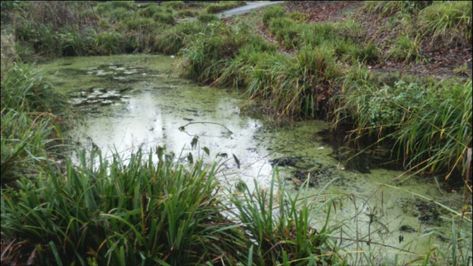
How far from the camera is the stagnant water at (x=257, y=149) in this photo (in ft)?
9.68

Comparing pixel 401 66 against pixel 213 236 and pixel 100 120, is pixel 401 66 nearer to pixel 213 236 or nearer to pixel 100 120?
pixel 100 120

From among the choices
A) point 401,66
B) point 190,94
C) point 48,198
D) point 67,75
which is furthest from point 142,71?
point 48,198

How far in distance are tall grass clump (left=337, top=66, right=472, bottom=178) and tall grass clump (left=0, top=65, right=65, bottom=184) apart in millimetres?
2709

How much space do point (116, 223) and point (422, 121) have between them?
2.83 m

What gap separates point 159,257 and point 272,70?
3.86 m

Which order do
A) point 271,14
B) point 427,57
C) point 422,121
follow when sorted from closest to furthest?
1. point 422,121
2. point 427,57
3. point 271,14

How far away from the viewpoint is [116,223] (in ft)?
7.73

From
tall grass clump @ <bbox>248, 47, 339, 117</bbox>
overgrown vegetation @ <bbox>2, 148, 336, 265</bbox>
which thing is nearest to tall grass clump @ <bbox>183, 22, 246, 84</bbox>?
tall grass clump @ <bbox>248, 47, 339, 117</bbox>

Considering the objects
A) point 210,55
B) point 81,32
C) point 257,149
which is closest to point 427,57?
point 210,55

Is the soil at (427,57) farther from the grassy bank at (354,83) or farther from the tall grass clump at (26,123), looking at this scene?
the tall grass clump at (26,123)

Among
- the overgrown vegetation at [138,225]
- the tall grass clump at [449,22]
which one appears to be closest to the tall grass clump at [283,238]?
the overgrown vegetation at [138,225]

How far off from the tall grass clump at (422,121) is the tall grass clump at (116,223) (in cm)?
216

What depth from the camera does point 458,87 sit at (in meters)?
4.32

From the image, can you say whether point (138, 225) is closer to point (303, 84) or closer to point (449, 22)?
point (303, 84)
